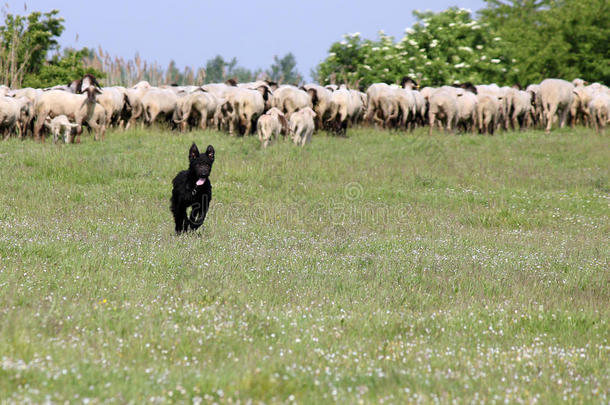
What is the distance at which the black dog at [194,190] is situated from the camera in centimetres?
962

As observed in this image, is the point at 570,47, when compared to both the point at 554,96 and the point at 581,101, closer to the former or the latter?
the point at 581,101

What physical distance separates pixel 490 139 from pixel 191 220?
18.0m

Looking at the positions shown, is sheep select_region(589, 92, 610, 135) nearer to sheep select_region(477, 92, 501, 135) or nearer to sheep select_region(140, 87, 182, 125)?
sheep select_region(477, 92, 501, 135)

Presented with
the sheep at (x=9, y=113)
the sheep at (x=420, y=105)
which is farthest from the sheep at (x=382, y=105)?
the sheep at (x=9, y=113)

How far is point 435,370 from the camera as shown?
473 cm

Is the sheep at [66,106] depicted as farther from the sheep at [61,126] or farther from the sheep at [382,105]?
the sheep at [382,105]

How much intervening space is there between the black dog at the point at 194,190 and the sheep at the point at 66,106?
13586 mm

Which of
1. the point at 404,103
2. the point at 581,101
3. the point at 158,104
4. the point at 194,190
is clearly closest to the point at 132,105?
the point at 158,104

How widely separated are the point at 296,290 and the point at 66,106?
59.2 ft

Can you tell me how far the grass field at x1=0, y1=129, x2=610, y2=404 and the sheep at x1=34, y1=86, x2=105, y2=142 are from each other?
5803 millimetres

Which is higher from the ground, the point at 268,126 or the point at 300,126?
the point at 300,126

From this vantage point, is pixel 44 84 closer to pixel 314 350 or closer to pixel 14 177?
pixel 14 177

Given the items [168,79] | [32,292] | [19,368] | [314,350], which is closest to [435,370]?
[314,350]

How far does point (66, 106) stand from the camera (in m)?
22.8
